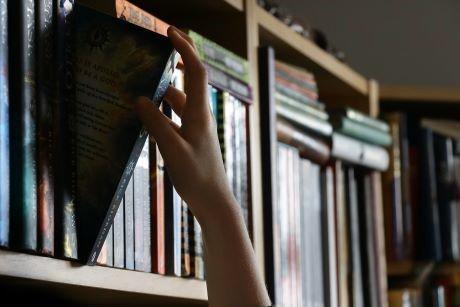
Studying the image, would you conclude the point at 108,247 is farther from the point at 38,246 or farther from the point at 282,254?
the point at 282,254

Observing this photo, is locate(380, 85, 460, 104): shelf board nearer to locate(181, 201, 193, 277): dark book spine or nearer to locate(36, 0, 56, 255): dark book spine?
locate(181, 201, 193, 277): dark book spine

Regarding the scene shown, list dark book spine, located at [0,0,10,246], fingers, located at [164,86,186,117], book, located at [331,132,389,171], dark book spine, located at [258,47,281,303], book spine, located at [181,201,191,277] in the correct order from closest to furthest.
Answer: dark book spine, located at [0,0,10,246]
fingers, located at [164,86,186,117]
book spine, located at [181,201,191,277]
dark book spine, located at [258,47,281,303]
book, located at [331,132,389,171]

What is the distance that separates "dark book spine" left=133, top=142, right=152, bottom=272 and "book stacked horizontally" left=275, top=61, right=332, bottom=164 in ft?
1.40

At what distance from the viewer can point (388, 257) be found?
6.96 feet

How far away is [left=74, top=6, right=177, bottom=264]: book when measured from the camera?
41.1 inches

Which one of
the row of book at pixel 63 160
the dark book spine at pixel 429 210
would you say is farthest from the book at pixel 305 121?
the dark book spine at pixel 429 210

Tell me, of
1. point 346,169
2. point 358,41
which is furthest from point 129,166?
point 358,41

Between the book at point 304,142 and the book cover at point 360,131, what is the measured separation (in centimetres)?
8

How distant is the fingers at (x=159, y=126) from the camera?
1.05 m

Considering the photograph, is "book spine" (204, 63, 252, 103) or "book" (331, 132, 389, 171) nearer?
"book spine" (204, 63, 252, 103)

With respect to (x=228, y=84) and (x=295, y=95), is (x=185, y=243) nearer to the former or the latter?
(x=228, y=84)

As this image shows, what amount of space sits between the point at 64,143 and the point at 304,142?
703 mm

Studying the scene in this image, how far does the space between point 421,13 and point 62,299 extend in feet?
5.24

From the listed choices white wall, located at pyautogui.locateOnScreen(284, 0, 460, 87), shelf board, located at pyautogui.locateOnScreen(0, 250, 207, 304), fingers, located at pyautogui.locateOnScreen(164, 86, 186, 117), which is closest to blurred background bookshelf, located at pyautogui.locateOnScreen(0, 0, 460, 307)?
shelf board, located at pyautogui.locateOnScreen(0, 250, 207, 304)
